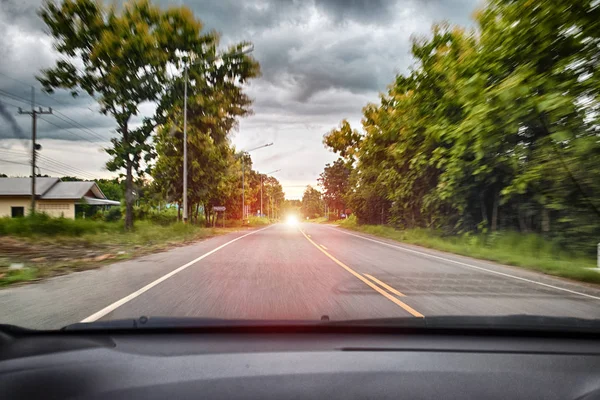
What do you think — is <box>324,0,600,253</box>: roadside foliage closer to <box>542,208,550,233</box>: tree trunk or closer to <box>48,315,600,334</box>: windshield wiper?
<box>542,208,550,233</box>: tree trunk

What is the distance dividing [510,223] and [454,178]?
3108 mm

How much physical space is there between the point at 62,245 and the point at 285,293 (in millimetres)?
11773

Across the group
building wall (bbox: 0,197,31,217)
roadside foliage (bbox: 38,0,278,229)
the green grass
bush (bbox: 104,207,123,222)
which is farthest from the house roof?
the green grass

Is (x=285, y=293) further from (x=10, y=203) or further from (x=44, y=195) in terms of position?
(x=44, y=195)

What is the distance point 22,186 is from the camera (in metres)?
43.0

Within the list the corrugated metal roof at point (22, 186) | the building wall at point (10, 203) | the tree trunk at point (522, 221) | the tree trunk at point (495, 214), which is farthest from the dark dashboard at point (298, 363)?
the corrugated metal roof at point (22, 186)

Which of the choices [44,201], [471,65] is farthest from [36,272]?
[44,201]

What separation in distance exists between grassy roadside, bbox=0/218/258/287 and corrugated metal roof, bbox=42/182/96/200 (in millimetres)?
24859

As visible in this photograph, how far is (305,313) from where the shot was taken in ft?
15.9

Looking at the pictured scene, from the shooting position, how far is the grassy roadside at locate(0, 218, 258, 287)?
8853 millimetres

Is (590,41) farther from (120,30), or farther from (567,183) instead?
(120,30)

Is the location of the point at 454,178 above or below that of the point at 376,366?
above

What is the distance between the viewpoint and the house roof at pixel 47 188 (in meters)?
42.1

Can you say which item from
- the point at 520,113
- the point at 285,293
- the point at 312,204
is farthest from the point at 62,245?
the point at 312,204
